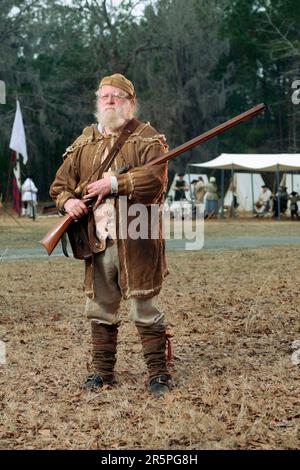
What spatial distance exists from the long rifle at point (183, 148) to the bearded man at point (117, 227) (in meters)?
0.06

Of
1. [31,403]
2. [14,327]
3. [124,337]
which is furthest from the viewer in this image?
[14,327]

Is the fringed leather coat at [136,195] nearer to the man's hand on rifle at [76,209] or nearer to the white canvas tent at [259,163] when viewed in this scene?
the man's hand on rifle at [76,209]

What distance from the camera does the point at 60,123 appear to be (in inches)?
1668

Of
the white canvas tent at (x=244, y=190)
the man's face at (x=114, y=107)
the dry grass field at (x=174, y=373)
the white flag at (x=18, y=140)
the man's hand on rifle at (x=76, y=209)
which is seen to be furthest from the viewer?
the white canvas tent at (x=244, y=190)

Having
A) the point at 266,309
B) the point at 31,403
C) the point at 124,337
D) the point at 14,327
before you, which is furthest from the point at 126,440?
the point at 266,309

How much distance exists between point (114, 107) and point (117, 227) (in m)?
0.71

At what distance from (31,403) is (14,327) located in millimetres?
2689

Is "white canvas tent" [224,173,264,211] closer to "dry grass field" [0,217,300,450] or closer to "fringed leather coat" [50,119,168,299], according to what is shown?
"dry grass field" [0,217,300,450]

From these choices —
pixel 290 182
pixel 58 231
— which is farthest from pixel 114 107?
pixel 290 182

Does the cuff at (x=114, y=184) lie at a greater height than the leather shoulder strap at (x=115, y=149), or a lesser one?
lesser

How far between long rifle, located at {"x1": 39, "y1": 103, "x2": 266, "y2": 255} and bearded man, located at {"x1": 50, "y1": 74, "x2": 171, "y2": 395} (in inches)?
2.5

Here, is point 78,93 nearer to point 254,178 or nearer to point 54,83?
point 54,83

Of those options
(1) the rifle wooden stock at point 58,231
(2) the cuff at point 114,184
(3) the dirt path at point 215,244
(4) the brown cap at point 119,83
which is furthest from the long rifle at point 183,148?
(3) the dirt path at point 215,244

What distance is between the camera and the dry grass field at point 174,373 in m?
4.27
